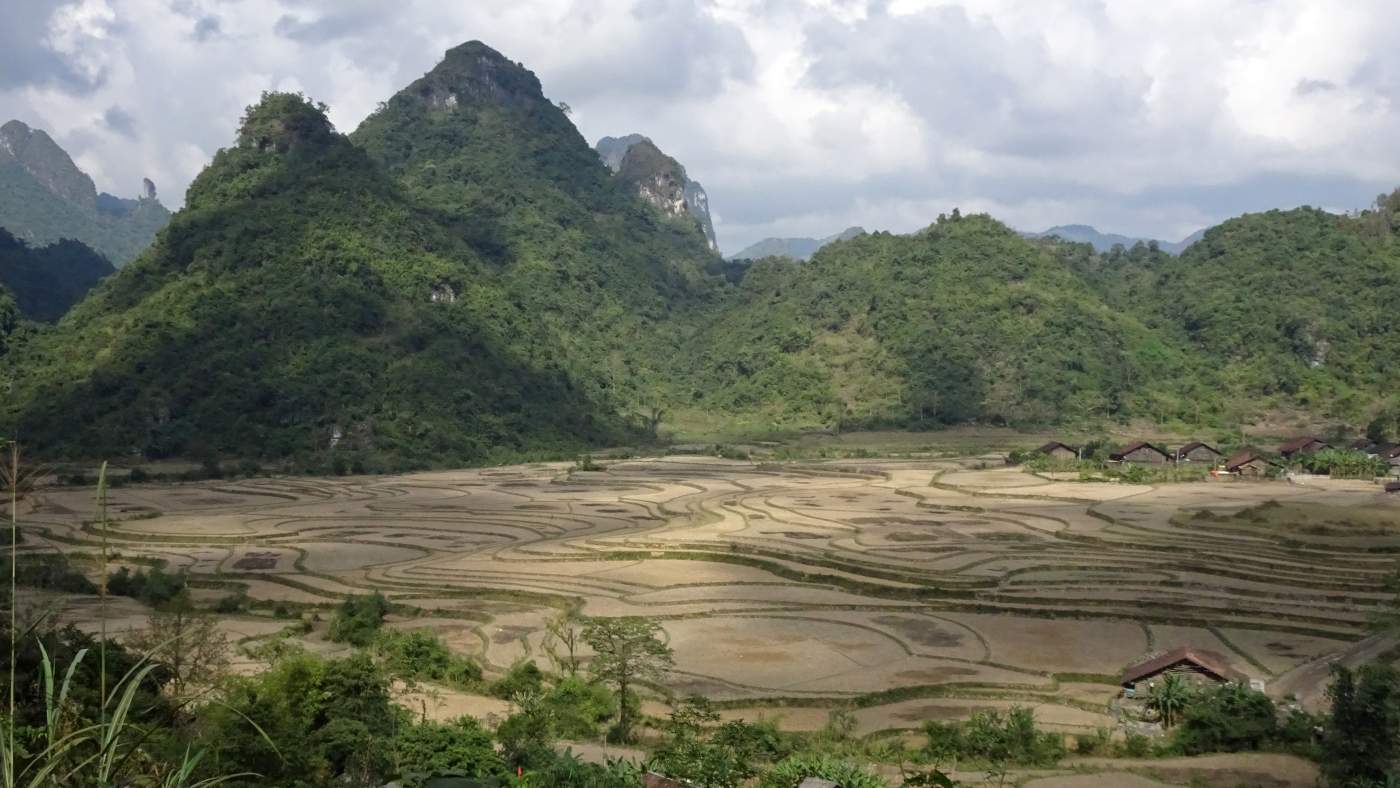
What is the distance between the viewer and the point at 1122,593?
3362cm

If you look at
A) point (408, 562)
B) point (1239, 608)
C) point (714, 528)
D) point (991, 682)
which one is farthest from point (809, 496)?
point (991, 682)

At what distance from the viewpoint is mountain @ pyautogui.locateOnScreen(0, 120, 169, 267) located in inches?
6516

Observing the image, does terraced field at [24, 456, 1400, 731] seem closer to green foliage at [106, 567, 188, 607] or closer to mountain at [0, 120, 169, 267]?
green foliage at [106, 567, 188, 607]

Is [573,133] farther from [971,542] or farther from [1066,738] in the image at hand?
[1066,738]

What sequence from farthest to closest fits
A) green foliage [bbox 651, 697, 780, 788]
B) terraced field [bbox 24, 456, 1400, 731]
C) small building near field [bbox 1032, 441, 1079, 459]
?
small building near field [bbox 1032, 441, 1079, 459] < terraced field [bbox 24, 456, 1400, 731] < green foliage [bbox 651, 697, 780, 788]

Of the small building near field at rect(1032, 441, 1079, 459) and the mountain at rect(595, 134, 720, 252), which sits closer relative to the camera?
the small building near field at rect(1032, 441, 1079, 459)

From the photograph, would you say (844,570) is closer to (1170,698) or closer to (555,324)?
(1170,698)

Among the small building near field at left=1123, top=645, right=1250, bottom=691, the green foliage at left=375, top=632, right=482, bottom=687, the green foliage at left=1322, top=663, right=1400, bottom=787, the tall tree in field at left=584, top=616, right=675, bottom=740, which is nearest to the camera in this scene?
the green foliage at left=1322, top=663, right=1400, bottom=787

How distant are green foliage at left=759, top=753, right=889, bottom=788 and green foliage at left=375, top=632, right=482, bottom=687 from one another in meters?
12.1

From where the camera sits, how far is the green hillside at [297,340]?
74.5m

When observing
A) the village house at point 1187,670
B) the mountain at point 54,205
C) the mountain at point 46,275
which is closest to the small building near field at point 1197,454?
the village house at point 1187,670

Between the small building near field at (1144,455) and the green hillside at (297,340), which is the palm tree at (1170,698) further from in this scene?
the green hillside at (297,340)

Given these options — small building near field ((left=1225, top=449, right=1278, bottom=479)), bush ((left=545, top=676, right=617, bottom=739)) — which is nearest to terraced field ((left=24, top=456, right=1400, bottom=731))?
bush ((left=545, top=676, right=617, bottom=739))

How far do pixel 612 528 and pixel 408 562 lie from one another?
10503 millimetres
